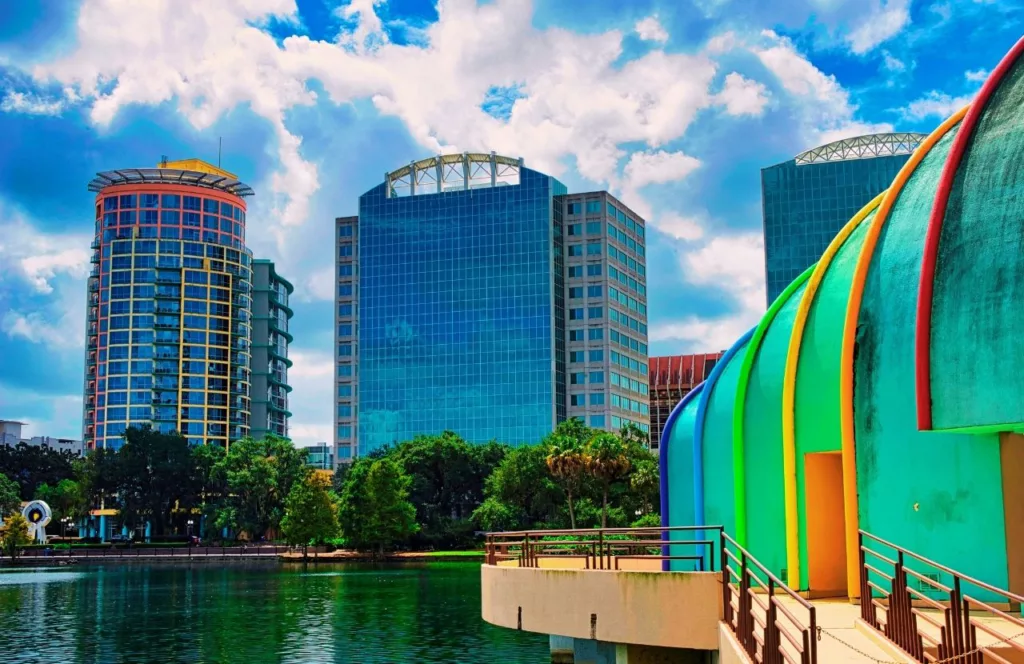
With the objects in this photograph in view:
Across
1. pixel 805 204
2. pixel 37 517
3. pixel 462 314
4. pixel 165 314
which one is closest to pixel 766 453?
pixel 462 314

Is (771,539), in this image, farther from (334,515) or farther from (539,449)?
(334,515)

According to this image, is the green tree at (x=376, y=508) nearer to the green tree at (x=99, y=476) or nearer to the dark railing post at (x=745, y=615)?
the green tree at (x=99, y=476)

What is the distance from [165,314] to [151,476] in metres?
46.2

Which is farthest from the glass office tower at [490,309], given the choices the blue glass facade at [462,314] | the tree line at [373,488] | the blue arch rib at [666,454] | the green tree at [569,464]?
the blue arch rib at [666,454]

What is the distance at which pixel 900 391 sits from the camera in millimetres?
20156

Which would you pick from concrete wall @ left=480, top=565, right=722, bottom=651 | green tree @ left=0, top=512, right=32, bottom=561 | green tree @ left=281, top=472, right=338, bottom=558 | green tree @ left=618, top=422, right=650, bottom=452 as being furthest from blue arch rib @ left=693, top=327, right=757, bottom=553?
green tree @ left=0, top=512, right=32, bottom=561

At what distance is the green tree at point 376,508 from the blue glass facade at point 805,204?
9469 cm

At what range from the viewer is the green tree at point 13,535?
125 metres

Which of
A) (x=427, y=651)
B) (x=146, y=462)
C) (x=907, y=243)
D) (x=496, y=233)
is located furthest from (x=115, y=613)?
(x=496, y=233)

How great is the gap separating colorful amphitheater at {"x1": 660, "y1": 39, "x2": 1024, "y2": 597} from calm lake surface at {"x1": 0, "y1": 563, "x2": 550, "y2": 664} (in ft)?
59.7

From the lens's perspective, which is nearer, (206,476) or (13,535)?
(13,535)

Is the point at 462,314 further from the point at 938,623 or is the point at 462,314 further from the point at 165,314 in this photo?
the point at 938,623

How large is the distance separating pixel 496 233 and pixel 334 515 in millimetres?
59329

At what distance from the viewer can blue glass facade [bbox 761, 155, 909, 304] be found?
7249 inches
